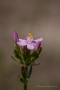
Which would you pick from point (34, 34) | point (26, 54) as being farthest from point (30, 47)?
point (34, 34)

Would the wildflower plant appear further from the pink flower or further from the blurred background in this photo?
the blurred background

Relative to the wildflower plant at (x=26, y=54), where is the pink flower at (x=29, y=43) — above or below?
above

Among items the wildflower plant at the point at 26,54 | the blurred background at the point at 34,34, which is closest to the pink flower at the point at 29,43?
the wildflower plant at the point at 26,54

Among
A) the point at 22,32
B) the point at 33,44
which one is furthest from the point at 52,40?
the point at 33,44

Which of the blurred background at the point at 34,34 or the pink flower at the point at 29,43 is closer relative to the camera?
the pink flower at the point at 29,43

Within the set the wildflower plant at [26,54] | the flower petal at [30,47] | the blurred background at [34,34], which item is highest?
the flower petal at [30,47]

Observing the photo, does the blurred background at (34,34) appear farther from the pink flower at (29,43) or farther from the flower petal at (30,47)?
the flower petal at (30,47)

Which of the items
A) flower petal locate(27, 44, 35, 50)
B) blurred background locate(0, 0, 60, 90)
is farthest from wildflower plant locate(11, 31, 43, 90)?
blurred background locate(0, 0, 60, 90)

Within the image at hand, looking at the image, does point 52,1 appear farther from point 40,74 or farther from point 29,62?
point 29,62
